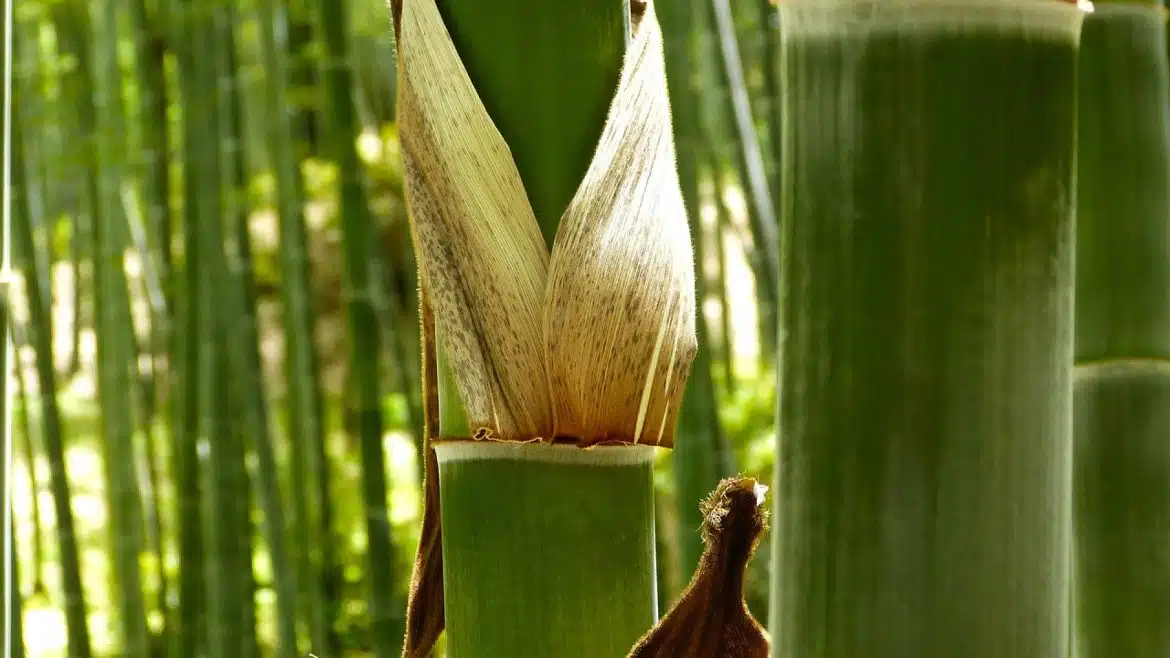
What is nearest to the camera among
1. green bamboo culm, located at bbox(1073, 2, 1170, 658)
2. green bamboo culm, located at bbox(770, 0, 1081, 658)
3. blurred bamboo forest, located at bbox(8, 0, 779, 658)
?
green bamboo culm, located at bbox(770, 0, 1081, 658)

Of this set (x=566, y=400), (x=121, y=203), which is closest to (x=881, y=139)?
(x=566, y=400)

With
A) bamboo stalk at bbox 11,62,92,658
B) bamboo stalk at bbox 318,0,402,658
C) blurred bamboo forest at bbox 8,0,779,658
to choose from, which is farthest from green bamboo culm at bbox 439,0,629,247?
bamboo stalk at bbox 11,62,92,658

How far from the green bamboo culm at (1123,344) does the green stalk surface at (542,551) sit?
0.64 ft

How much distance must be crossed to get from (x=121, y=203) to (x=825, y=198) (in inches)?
71.7

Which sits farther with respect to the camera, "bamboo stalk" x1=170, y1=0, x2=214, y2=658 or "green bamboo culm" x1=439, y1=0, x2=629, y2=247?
"bamboo stalk" x1=170, y1=0, x2=214, y2=658

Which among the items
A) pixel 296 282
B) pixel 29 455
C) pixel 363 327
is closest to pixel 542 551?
pixel 363 327

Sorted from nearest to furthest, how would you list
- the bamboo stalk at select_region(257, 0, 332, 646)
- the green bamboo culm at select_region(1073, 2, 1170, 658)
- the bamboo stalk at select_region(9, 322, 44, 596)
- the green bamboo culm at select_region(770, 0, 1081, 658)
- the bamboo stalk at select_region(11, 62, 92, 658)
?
the green bamboo culm at select_region(770, 0, 1081, 658) < the green bamboo culm at select_region(1073, 2, 1170, 658) < the bamboo stalk at select_region(257, 0, 332, 646) < the bamboo stalk at select_region(11, 62, 92, 658) < the bamboo stalk at select_region(9, 322, 44, 596)

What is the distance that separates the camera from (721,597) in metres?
0.29

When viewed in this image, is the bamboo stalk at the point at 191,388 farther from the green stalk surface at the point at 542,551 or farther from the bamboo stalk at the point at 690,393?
the green stalk surface at the point at 542,551

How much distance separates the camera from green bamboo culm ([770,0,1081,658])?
A: 0.23 metres

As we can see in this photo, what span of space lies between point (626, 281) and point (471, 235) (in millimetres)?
39

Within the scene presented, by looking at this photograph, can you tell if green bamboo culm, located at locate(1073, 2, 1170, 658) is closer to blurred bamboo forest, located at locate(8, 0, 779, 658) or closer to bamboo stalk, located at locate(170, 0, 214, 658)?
blurred bamboo forest, located at locate(8, 0, 779, 658)

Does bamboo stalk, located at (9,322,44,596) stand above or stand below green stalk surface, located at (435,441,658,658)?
below

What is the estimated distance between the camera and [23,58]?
2.11 m
